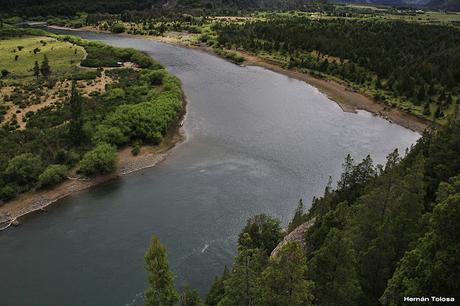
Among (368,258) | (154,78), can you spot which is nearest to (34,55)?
(154,78)

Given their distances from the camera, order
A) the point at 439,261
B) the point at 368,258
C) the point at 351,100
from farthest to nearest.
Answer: the point at 351,100 → the point at 368,258 → the point at 439,261

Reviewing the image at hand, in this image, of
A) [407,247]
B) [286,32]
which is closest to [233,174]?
[407,247]

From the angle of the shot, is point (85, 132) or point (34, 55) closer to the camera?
point (85, 132)

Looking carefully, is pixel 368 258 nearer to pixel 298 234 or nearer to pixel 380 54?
pixel 298 234

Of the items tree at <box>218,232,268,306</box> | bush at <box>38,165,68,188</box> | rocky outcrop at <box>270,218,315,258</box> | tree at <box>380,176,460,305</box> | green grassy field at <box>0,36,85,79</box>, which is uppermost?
tree at <box>380,176,460,305</box>

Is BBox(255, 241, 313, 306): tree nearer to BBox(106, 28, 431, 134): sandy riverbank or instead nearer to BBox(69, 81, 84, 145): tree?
BBox(69, 81, 84, 145): tree

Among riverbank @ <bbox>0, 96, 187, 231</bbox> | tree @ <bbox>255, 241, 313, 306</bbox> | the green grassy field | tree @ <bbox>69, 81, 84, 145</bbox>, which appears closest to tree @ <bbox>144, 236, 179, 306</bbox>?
tree @ <bbox>255, 241, 313, 306</bbox>

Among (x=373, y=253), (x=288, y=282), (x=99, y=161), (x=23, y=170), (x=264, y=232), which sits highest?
(x=288, y=282)

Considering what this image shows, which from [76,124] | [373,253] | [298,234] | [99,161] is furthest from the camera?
[76,124]
